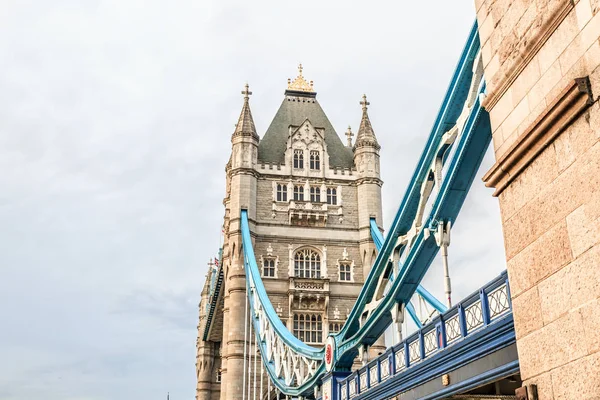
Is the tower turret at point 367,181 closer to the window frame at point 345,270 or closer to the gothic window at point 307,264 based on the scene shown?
the window frame at point 345,270

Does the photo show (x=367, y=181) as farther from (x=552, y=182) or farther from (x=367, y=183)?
(x=552, y=182)

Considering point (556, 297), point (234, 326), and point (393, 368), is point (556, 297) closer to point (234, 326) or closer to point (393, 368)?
point (393, 368)

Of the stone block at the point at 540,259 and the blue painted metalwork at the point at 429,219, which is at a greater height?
the blue painted metalwork at the point at 429,219

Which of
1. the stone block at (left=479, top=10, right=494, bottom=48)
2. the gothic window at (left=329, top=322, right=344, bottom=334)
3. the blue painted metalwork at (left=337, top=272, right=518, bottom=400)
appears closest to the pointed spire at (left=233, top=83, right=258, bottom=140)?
the gothic window at (left=329, top=322, right=344, bottom=334)

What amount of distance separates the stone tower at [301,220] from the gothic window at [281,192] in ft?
0.18

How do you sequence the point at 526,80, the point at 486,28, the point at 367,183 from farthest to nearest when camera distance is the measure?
the point at 367,183 → the point at 486,28 → the point at 526,80

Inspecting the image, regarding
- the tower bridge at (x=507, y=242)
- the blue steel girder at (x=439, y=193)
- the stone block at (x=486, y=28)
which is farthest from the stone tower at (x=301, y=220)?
the stone block at (x=486, y=28)

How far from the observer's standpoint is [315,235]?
37906mm

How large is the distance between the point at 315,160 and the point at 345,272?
23.3 ft

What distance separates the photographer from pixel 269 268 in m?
36.8

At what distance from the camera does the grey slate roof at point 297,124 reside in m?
40.7

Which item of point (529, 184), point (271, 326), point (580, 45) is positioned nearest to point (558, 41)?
point (580, 45)

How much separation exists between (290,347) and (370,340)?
8292 millimetres

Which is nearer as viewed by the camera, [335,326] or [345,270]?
[335,326]
